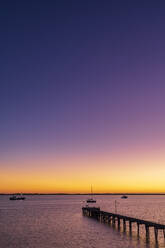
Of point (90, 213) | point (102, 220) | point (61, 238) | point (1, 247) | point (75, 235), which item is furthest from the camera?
point (90, 213)

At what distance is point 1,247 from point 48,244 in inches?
233

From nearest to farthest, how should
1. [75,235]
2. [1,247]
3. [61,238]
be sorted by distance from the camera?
[1,247]
[61,238]
[75,235]

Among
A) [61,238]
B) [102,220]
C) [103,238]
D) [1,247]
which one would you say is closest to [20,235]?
[61,238]

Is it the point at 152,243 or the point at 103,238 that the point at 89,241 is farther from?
the point at 152,243

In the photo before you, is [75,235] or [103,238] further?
[75,235]

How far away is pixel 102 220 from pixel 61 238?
26693 mm

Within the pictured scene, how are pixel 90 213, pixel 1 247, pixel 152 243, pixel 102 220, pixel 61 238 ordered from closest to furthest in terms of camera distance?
pixel 1 247 → pixel 152 243 → pixel 61 238 → pixel 102 220 → pixel 90 213

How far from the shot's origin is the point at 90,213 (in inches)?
3152

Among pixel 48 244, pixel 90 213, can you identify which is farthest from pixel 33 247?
pixel 90 213

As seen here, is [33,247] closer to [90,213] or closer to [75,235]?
[75,235]

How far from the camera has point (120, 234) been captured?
4656 cm

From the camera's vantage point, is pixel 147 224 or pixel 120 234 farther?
pixel 120 234

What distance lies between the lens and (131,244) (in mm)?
37750

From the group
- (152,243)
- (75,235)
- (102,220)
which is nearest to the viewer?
(152,243)
